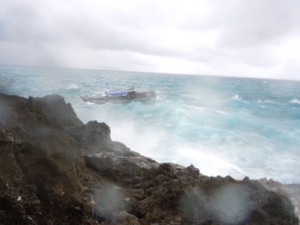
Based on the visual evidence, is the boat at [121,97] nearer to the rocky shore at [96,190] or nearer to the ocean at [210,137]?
the ocean at [210,137]

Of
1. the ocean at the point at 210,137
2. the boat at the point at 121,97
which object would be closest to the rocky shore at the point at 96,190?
the ocean at the point at 210,137

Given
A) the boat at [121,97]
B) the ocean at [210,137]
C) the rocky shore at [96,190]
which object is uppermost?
the rocky shore at [96,190]

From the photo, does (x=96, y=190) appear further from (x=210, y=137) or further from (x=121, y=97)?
(x=121, y=97)

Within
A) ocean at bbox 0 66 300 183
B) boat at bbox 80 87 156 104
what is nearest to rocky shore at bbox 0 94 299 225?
ocean at bbox 0 66 300 183

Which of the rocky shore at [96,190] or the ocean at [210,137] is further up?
the rocky shore at [96,190]

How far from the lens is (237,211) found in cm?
629

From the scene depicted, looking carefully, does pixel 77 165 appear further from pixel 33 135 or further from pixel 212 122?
pixel 212 122

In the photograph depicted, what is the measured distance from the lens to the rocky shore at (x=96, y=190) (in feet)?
15.8

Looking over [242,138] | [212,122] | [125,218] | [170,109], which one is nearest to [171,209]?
[125,218]

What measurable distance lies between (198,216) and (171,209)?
0.54 meters

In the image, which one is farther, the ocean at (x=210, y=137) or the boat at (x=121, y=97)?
the boat at (x=121, y=97)

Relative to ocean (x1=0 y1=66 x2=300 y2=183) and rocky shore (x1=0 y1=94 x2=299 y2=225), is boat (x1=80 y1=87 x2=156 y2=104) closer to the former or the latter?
ocean (x1=0 y1=66 x2=300 y2=183)

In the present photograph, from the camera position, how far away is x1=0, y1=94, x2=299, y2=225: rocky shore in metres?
4.83

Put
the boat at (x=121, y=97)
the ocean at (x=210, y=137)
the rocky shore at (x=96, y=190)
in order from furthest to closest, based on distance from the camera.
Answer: the boat at (x=121, y=97)
the ocean at (x=210, y=137)
the rocky shore at (x=96, y=190)
